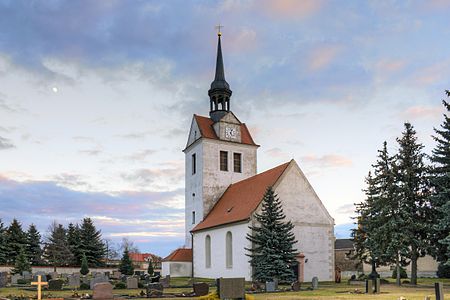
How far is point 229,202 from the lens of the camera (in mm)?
42312

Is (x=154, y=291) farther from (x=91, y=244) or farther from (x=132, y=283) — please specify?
(x=91, y=244)

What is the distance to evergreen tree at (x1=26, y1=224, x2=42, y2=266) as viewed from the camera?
62.7 m

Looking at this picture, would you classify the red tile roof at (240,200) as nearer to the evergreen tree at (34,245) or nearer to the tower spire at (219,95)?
the tower spire at (219,95)

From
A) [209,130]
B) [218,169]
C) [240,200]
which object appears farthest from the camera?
[209,130]

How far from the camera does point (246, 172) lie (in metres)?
47.9

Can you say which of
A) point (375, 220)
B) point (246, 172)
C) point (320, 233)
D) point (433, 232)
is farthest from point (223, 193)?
point (433, 232)

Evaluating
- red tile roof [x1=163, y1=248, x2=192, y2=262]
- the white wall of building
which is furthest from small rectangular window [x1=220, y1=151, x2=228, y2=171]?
red tile roof [x1=163, y1=248, x2=192, y2=262]

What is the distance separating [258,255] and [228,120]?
17591mm

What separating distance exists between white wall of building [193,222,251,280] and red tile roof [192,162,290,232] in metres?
0.63

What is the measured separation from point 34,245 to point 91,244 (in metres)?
8.48

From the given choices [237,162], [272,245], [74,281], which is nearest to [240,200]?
[272,245]

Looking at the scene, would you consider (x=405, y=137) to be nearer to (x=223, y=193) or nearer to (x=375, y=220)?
(x=375, y=220)

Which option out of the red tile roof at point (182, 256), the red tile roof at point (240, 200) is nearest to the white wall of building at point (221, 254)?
the red tile roof at point (240, 200)

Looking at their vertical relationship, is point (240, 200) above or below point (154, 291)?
above
